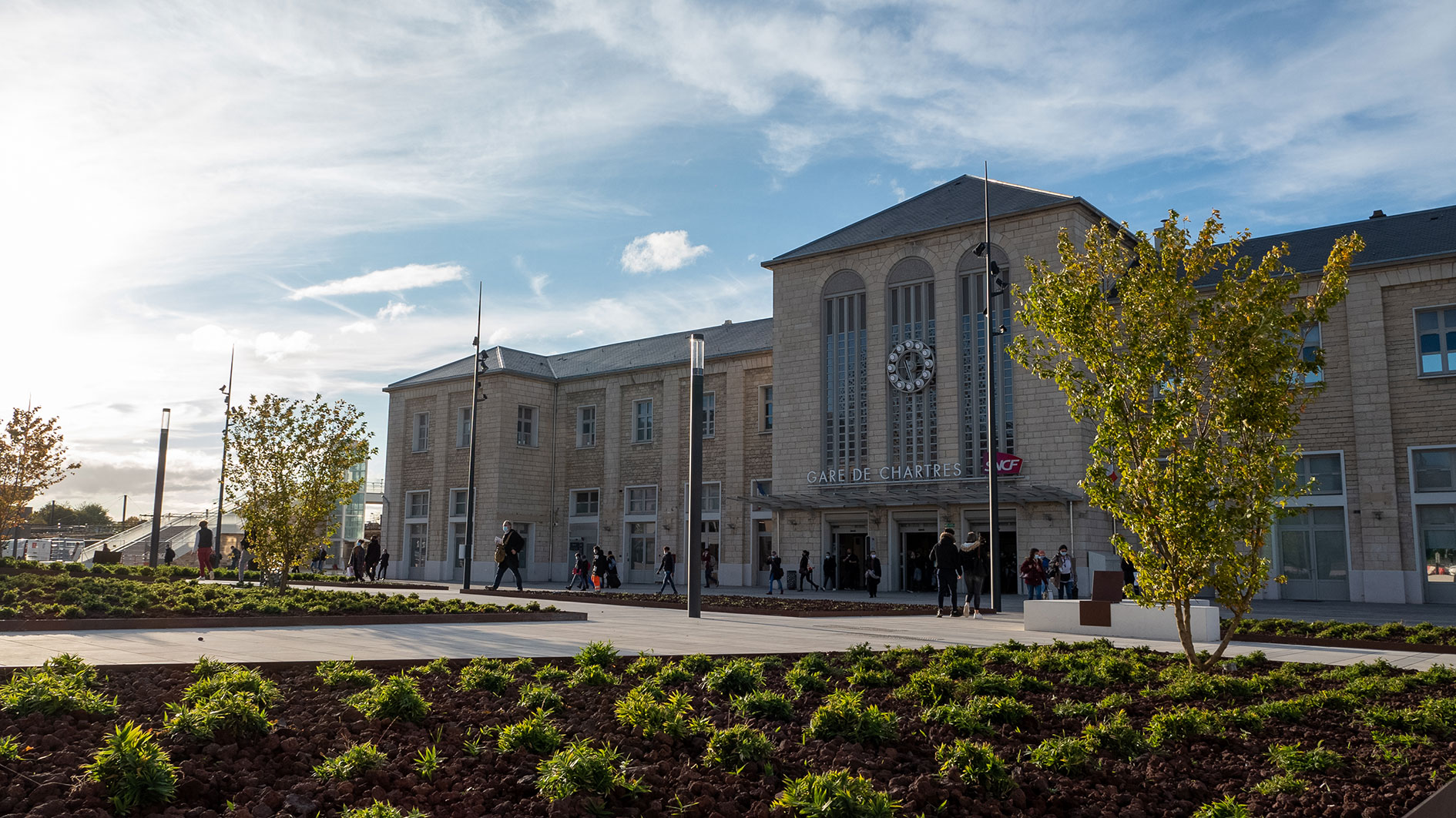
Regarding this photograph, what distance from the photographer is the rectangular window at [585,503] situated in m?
42.8

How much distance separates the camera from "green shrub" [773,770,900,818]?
3820 millimetres

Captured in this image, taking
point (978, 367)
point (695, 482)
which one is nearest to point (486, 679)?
point (695, 482)

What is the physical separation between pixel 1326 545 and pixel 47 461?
118 feet

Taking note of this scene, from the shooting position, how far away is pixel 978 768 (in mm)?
4586

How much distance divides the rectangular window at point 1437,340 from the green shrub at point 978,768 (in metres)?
28.1

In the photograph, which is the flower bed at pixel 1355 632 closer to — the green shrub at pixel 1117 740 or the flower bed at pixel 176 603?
the green shrub at pixel 1117 740

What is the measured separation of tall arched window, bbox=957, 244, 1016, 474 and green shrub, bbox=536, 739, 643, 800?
2751 cm

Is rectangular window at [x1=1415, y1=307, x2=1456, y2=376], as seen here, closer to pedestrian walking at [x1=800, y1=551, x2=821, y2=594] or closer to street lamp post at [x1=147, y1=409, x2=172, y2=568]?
pedestrian walking at [x1=800, y1=551, x2=821, y2=594]

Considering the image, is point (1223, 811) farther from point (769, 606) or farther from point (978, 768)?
point (769, 606)

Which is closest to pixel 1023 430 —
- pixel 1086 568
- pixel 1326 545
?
pixel 1086 568

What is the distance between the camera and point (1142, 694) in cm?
761

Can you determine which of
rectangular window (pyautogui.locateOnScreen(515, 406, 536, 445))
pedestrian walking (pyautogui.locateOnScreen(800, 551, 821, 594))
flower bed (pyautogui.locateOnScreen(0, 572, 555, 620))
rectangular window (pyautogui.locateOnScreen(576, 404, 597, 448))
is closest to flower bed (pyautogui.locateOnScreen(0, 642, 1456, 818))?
flower bed (pyautogui.locateOnScreen(0, 572, 555, 620))

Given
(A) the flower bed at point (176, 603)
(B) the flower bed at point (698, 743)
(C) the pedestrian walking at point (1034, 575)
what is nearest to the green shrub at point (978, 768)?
(B) the flower bed at point (698, 743)

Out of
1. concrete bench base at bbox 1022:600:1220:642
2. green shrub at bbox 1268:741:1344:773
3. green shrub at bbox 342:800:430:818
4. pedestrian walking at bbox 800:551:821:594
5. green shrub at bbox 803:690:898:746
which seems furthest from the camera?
pedestrian walking at bbox 800:551:821:594
